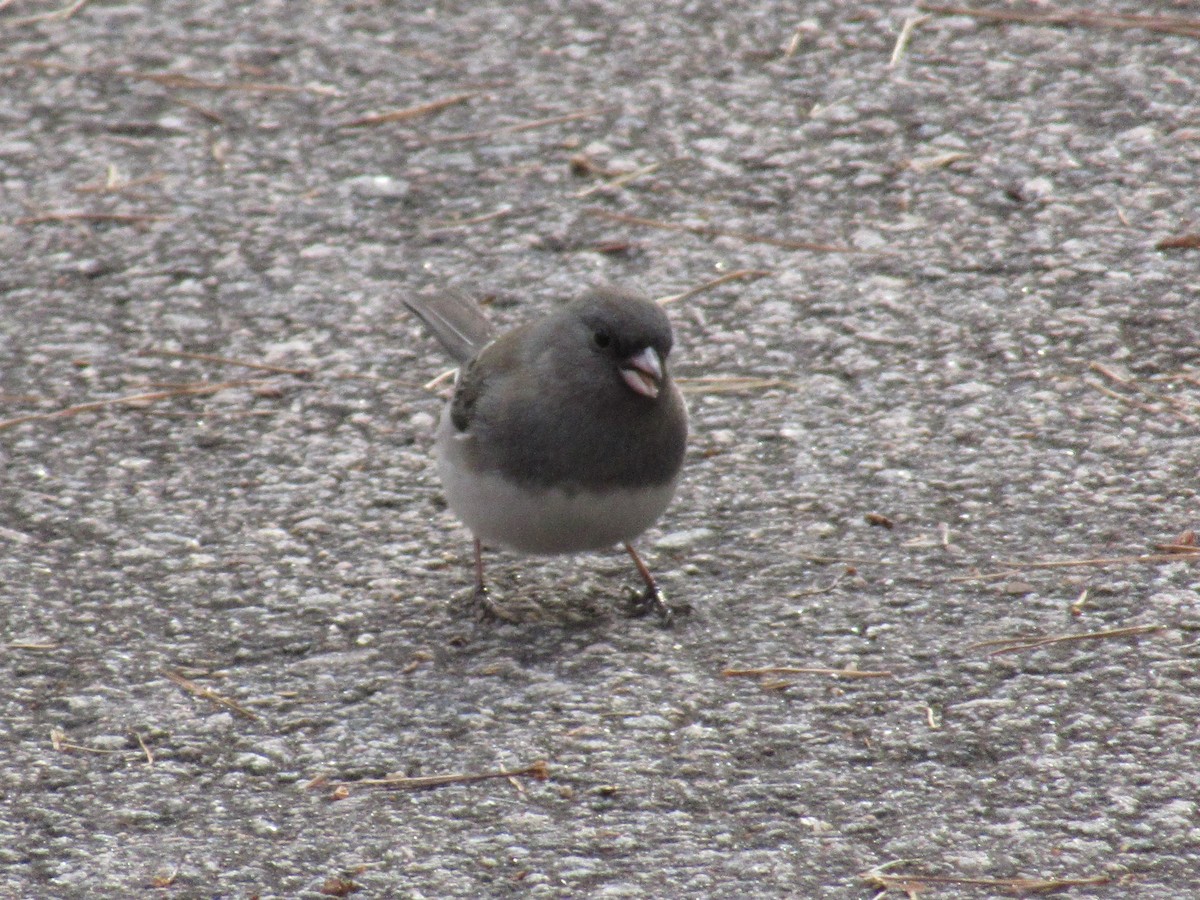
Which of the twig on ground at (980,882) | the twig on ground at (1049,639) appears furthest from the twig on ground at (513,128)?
the twig on ground at (980,882)

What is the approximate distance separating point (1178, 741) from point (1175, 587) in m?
0.63

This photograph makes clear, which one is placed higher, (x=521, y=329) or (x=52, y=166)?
(x=521, y=329)

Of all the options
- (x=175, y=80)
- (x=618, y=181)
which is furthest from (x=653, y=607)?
(x=175, y=80)

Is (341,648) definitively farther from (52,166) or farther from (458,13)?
(458,13)

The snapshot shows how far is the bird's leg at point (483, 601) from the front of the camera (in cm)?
426

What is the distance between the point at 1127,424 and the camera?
15.6 feet

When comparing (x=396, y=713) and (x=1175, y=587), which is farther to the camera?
(x=1175, y=587)

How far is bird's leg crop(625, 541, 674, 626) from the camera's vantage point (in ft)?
13.8

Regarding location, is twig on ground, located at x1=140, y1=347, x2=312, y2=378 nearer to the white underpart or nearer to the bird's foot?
the white underpart

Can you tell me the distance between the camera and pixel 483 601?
14.0 feet

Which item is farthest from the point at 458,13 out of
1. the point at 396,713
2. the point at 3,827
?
the point at 3,827

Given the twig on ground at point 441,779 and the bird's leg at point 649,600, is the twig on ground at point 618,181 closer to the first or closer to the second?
the bird's leg at point 649,600

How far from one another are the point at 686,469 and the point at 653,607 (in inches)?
27.8

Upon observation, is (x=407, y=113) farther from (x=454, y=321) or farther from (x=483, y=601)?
(x=483, y=601)
